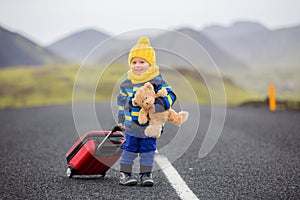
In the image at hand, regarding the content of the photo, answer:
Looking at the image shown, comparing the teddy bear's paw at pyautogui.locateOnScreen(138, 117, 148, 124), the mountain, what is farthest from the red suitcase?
the mountain

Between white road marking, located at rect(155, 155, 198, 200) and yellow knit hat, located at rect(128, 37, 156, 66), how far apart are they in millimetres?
1219

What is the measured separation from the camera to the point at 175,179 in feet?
13.3

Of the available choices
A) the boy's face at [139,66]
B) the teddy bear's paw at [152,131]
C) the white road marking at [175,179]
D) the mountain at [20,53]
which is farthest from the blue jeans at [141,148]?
the mountain at [20,53]

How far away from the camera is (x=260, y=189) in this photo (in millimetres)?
3578

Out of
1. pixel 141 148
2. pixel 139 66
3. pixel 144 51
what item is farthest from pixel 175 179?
pixel 144 51

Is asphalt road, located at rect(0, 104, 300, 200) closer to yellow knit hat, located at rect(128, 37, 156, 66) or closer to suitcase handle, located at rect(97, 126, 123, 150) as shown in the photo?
suitcase handle, located at rect(97, 126, 123, 150)

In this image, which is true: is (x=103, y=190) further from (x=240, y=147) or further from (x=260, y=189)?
(x=240, y=147)

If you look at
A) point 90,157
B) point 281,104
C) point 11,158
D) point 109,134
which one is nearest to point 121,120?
point 109,134

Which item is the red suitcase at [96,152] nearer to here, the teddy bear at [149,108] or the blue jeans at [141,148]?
the blue jeans at [141,148]

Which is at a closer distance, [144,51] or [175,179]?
[144,51]

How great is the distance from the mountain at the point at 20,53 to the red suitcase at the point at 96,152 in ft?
526

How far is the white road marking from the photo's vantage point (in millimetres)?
3389

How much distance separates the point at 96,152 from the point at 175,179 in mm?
869

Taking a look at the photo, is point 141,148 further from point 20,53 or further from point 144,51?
point 20,53
